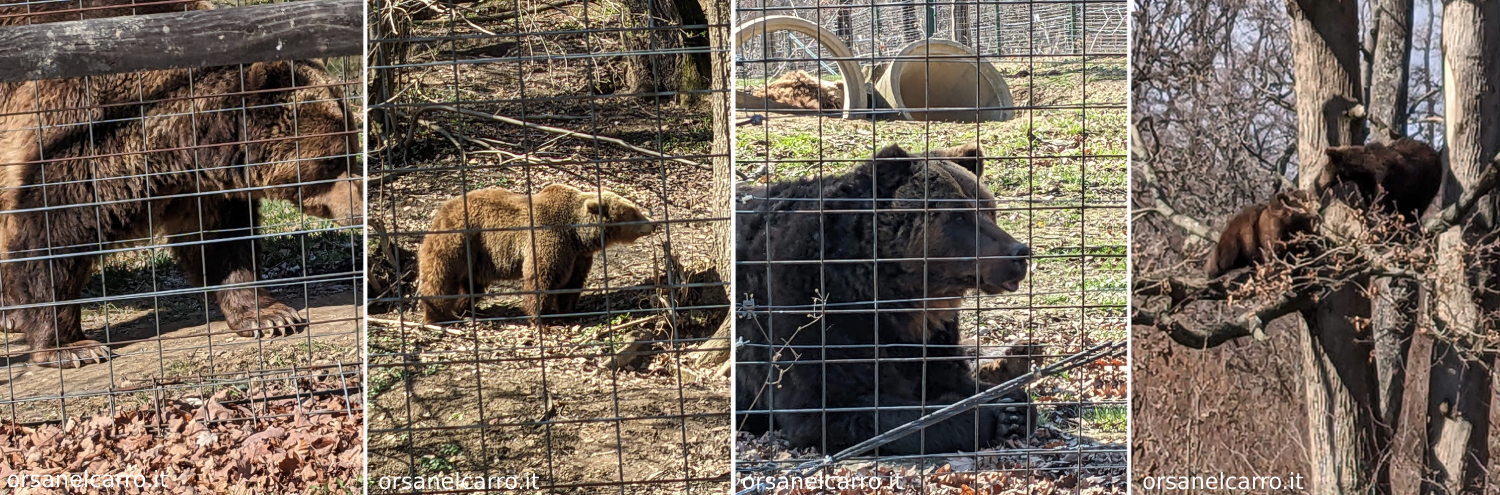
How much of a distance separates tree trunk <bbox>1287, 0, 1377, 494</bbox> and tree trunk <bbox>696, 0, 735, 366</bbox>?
10.1 ft

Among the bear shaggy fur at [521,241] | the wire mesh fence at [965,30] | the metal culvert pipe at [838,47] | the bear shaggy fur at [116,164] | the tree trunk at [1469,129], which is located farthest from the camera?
the wire mesh fence at [965,30]

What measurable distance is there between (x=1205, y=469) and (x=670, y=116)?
407 centimetres

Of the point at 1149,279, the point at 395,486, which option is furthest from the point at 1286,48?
the point at 395,486

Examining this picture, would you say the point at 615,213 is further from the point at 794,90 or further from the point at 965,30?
the point at 965,30

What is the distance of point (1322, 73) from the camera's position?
555 centimetres

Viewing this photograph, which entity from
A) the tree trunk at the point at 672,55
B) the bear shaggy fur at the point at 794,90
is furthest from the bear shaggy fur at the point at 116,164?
the bear shaggy fur at the point at 794,90

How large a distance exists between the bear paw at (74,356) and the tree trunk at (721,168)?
356 cm

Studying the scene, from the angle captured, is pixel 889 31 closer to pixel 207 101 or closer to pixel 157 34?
pixel 207 101

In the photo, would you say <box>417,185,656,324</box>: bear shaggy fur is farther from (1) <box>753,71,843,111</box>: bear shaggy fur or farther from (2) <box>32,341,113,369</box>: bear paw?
(2) <box>32,341,113,369</box>: bear paw

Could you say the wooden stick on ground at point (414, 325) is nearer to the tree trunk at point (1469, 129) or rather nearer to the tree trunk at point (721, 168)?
the tree trunk at point (721, 168)

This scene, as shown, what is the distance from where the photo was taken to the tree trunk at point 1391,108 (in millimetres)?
5707

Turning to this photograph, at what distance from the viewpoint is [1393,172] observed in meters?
5.28

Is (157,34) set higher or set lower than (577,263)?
higher

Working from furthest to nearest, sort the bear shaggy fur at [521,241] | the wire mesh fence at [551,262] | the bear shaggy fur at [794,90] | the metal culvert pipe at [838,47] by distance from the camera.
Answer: the bear shaggy fur at [794,90] < the bear shaggy fur at [521,241] < the metal culvert pipe at [838,47] < the wire mesh fence at [551,262]
